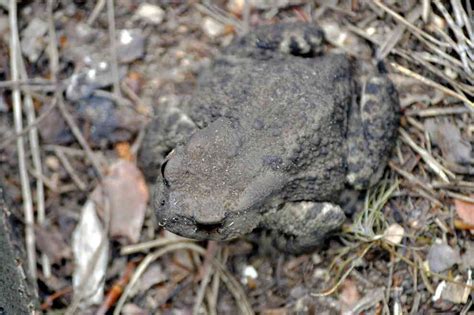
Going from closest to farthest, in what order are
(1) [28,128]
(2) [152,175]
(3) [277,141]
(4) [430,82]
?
(3) [277,141], (4) [430,82], (2) [152,175], (1) [28,128]

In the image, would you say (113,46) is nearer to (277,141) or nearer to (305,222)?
(277,141)

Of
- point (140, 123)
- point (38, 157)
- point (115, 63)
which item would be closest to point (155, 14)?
point (115, 63)

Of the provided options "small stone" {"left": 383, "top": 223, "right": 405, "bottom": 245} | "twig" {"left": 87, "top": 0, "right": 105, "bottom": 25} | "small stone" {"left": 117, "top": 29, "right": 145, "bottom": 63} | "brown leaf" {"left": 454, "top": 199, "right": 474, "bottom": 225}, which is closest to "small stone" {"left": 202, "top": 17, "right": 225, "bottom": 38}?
"small stone" {"left": 117, "top": 29, "right": 145, "bottom": 63}

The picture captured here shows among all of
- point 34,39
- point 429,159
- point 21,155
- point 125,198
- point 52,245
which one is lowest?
point 52,245

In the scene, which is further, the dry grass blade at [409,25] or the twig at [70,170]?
the twig at [70,170]

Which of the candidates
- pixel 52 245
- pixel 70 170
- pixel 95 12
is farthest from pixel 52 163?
pixel 95 12

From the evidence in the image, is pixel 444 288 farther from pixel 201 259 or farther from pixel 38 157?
pixel 38 157

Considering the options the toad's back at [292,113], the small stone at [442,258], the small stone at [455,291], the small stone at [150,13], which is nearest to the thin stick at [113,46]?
the small stone at [150,13]

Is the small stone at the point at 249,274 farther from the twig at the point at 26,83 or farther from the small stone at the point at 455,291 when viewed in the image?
Answer: the twig at the point at 26,83
